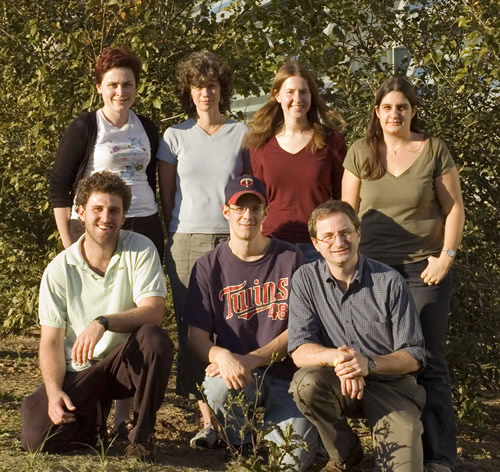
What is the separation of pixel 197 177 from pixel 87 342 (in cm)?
113

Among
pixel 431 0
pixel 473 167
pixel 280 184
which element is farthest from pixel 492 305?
pixel 431 0

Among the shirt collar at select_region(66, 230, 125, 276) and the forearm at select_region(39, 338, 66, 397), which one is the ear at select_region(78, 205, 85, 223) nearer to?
the shirt collar at select_region(66, 230, 125, 276)

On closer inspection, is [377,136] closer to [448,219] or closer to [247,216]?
[448,219]

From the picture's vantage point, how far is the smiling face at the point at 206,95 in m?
5.72

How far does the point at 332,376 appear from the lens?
491cm

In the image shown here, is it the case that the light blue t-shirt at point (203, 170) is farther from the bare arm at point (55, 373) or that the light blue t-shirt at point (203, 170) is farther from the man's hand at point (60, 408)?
the man's hand at point (60, 408)

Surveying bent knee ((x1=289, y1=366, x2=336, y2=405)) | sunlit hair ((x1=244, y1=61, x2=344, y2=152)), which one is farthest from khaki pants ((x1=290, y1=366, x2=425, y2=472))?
sunlit hair ((x1=244, y1=61, x2=344, y2=152))

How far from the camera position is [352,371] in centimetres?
473

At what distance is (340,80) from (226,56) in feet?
3.12

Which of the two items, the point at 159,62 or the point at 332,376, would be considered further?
the point at 159,62

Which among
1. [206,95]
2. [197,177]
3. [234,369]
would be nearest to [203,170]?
[197,177]

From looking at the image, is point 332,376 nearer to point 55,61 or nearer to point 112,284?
point 112,284

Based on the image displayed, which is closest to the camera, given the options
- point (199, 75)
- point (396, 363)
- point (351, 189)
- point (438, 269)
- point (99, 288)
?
point (396, 363)

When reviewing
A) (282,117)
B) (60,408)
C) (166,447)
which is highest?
(282,117)
